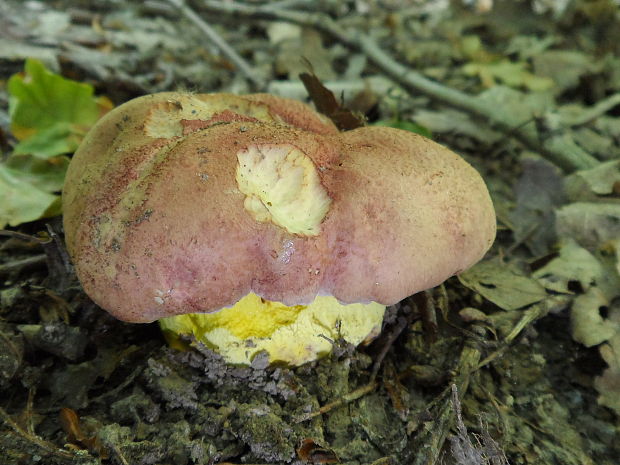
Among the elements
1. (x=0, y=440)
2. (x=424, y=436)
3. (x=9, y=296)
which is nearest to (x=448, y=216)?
(x=424, y=436)

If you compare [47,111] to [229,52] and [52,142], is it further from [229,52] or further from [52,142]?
[229,52]

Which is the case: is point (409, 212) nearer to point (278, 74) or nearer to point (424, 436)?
point (424, 436)

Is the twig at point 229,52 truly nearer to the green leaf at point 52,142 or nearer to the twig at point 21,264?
the green leaf at point 52,142

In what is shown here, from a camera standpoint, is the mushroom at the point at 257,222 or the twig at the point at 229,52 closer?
the mushroom at the point at 257,222

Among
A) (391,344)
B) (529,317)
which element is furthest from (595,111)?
(391,344)

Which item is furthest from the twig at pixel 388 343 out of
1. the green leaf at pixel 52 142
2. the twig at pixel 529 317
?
the green leaf at pixel 52 142
